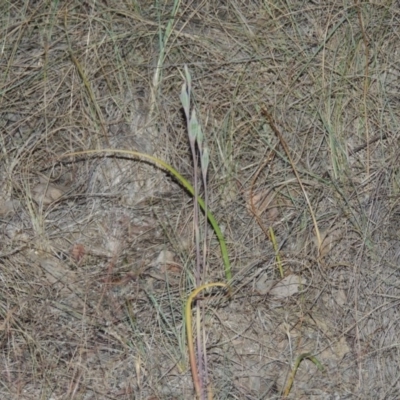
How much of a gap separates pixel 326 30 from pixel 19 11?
95cm

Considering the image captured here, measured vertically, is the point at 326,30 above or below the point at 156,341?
above

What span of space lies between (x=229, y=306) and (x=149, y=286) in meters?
0.22

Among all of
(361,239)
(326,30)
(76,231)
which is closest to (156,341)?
(76,231)

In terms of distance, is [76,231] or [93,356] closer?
[93,356]

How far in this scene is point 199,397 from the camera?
1.83 m

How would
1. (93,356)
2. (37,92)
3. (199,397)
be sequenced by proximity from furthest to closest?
(37,92) → (93,356) → (199,397)

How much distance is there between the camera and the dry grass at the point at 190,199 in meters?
1.94

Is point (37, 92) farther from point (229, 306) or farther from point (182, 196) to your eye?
point (229, 306)

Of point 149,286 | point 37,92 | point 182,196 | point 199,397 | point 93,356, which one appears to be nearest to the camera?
point 199,397

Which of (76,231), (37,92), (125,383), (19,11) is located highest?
(19,11)

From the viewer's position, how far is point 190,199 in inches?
87.6

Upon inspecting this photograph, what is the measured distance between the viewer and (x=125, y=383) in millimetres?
1905

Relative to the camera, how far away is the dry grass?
6.38 ft

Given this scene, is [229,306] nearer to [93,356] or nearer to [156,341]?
[156,341]
